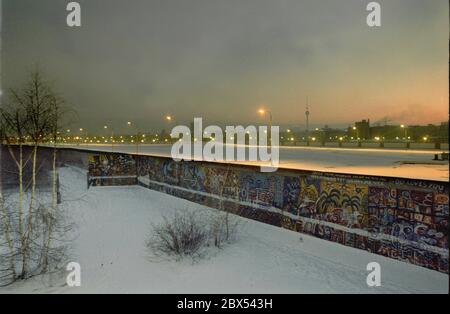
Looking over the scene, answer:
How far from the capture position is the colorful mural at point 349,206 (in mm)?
8859

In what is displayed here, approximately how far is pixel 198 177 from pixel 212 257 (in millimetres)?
8196

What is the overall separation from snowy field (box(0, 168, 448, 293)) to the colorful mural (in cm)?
40

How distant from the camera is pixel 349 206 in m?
10.8

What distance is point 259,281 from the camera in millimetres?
8961

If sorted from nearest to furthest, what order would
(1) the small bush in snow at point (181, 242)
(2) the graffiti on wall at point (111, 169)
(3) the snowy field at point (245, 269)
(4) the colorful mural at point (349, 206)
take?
(3) the snowy field at point (245, 269) < (4) the colorful mural at point (349, 206) < (1) the small bush in snow at point (181, 242) < (2) the graffiti on wall at point (111, 169)

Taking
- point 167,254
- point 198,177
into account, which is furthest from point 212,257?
point 198,177

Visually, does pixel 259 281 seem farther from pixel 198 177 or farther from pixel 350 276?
pixel 198 177

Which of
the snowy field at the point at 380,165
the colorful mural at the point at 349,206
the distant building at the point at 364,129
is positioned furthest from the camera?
the distant building at the point at 364,129

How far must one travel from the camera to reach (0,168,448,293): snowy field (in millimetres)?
8570

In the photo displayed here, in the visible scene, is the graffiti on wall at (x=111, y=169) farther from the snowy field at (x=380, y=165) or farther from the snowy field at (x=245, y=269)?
the snowy field at (x=380, y=165)

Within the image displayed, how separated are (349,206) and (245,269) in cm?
408

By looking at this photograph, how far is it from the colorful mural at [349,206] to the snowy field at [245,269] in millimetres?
402
